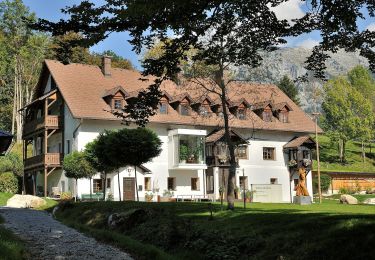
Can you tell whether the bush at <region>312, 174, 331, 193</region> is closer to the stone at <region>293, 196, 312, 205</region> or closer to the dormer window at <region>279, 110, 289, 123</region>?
the dormer window at <region>279, 110, 289, 123</region>

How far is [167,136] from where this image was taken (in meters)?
41.9

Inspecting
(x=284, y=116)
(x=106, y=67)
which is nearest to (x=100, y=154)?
(x=106, y=67)

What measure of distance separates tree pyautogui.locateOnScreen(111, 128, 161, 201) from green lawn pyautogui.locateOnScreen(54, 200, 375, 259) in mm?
8152

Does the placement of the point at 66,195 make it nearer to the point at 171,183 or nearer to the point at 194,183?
the point at 171,183

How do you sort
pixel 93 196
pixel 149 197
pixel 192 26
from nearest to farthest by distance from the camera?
pixel 192 26
pixel 93 196
pixel 149 197

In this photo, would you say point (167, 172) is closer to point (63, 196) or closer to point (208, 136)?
point (208, 136)

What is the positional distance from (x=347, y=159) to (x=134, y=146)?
5800 cm

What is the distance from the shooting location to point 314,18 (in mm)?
9789

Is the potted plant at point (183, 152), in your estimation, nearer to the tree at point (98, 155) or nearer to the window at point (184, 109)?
the window at point (184, 109)

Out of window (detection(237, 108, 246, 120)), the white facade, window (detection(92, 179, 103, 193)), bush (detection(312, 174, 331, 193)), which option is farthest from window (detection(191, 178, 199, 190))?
bush (detection(312, 174, 331, 193))

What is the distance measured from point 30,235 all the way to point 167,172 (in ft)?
86.2

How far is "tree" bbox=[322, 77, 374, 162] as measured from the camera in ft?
239

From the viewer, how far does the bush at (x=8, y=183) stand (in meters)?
40.4

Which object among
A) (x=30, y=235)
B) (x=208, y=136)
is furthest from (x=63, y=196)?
(x=30, y=235)
